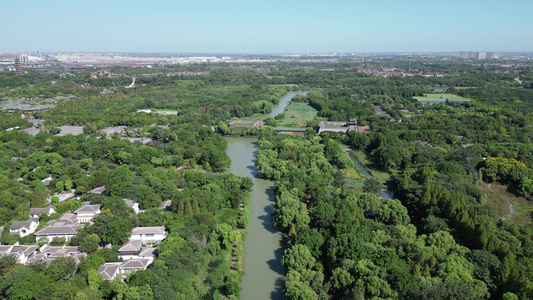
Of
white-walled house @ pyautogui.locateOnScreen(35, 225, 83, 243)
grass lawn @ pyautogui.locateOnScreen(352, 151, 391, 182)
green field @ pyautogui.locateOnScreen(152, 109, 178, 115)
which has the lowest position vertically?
grass lawn @ pyautogui.locateOnScreen(352, 151, 391, 182)

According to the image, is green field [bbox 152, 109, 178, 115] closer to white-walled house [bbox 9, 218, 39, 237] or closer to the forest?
the forest

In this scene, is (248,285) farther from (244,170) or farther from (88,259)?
(244,170)

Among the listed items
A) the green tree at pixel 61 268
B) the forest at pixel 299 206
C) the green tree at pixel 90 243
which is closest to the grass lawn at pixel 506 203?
the forest at pixel 299 206

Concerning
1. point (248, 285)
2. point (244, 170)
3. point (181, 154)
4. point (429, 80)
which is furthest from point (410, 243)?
point (429, 80)

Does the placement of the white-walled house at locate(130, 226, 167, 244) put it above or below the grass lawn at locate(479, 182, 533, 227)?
above

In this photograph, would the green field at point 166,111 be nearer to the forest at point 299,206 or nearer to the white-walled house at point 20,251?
the forest at point 299,206

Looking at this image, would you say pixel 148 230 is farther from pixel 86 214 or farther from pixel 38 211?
pixel 38 211

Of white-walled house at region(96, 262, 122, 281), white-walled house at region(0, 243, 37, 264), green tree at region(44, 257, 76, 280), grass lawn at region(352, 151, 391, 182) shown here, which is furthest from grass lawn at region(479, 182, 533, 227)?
white-walled house at region(0, 243, 37, 264)
